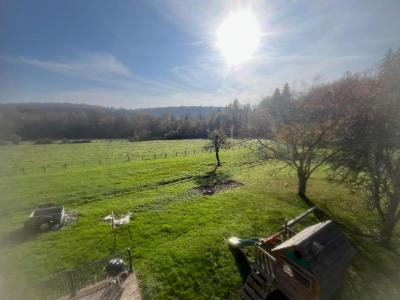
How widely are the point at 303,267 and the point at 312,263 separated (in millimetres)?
343

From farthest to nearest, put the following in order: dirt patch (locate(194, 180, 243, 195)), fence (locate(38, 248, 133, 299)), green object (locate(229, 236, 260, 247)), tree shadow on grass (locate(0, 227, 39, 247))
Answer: dirt patch (locate(194, 180, 243, 195)) → tree shadow on grass (locate(0, 227, 39, 247)) → green object (locate(229, 236, 260, 247)) → fence (locate(38, 248, 133, 299))

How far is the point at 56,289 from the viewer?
857 cm

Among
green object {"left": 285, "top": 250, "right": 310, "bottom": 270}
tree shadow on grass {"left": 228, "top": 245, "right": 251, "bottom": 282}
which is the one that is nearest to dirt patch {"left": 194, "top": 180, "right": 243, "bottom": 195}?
tree shadow on grass {"left": 228, "top": 245, "right": 251, "bottom": 282}

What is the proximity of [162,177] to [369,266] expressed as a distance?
68.5ft

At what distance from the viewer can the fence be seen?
827cm

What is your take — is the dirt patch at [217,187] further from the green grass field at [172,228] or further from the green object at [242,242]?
the green object at [242,242]

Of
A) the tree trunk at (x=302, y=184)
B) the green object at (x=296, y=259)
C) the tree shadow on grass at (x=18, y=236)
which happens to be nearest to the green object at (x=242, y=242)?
the green object at (x=296, y=259)

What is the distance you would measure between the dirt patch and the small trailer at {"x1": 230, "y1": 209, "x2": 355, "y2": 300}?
11.7 meters

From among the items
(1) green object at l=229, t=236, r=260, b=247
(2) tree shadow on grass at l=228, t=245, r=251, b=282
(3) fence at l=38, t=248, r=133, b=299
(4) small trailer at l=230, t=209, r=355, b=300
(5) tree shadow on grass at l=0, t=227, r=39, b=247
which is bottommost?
(5) tree shadow on grass at l=0, t=227, r=39, b=247

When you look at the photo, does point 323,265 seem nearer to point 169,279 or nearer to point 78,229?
point 169,279

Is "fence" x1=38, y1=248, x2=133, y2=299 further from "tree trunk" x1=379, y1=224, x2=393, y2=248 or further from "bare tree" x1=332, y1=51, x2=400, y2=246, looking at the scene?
"tree trunk" x1=379, y1=224, x2=393, y2=248

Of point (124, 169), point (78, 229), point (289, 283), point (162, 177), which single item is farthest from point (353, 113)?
point (124, 169)

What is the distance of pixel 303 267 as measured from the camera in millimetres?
7043

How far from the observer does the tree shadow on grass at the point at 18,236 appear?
1252 cm
